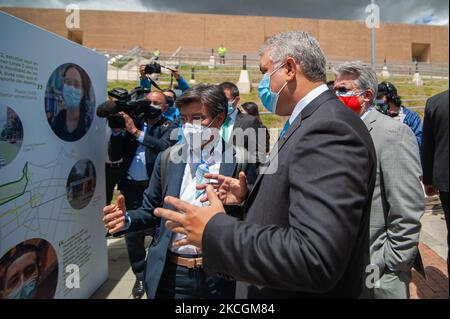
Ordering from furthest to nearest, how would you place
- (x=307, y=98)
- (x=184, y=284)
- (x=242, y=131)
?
1. (x=242, y=131)
2. (x=184, y=284)
3. (x=307, y=98)

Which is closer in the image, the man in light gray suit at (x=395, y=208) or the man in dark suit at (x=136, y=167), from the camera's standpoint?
the man in light gray suit at (x=395, y=208)

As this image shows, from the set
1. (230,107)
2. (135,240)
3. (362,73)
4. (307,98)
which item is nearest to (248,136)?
(230,107)

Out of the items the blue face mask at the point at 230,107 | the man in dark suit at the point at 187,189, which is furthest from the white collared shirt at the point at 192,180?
the blue face mask at the point at 230,107

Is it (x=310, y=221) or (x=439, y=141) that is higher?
(x=439, y=141)

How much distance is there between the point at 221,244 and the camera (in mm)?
952

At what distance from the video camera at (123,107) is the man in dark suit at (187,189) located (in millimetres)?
1125

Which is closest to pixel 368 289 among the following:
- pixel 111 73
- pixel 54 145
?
pixel 54 145

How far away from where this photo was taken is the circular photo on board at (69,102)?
241 cm

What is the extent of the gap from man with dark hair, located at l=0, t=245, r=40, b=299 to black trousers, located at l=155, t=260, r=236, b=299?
1.00 meters

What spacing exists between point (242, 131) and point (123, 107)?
47.6 inches

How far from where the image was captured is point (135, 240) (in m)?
3.29

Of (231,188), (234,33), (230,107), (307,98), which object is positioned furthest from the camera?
(234,33)

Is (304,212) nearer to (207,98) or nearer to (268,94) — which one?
(268,94)

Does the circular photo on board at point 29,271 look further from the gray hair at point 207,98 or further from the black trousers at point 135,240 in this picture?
the gray hair at point 207,98
